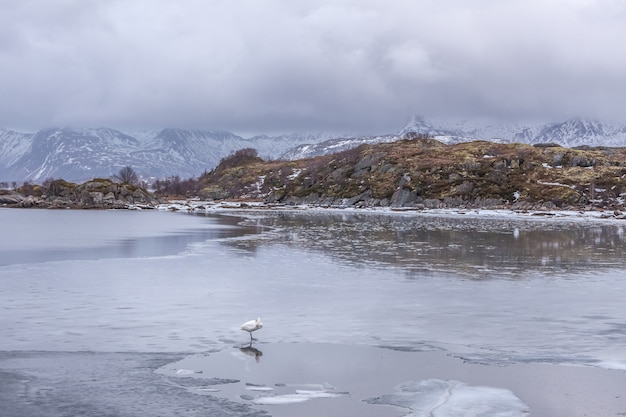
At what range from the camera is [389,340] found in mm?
20516

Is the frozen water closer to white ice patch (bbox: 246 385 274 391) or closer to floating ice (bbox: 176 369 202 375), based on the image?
floating ice (bbox: 176 369 202 375)

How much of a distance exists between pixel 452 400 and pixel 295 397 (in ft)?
11.7

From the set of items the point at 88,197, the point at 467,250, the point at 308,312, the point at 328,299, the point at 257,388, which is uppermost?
the point at 88,197

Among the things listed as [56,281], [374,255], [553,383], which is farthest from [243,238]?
[553,383]

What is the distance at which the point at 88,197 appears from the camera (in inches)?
6919

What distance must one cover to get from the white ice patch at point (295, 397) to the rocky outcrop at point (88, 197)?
156854mm

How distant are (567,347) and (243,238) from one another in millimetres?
45125

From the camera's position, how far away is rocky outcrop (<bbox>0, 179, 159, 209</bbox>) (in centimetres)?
16925

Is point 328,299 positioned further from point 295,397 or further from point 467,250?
point 467,250

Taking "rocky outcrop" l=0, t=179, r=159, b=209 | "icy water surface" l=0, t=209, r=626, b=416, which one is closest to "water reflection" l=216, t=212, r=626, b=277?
"icy water surface" l=0, t=209, r=626, b=416

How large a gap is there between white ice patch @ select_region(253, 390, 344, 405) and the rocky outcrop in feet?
515

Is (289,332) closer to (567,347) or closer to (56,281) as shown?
(567,347)

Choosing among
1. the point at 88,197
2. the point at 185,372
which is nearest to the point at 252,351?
the point at 185,372

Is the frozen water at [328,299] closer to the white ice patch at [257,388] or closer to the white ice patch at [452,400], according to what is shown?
the white ice patch at [452,400]
